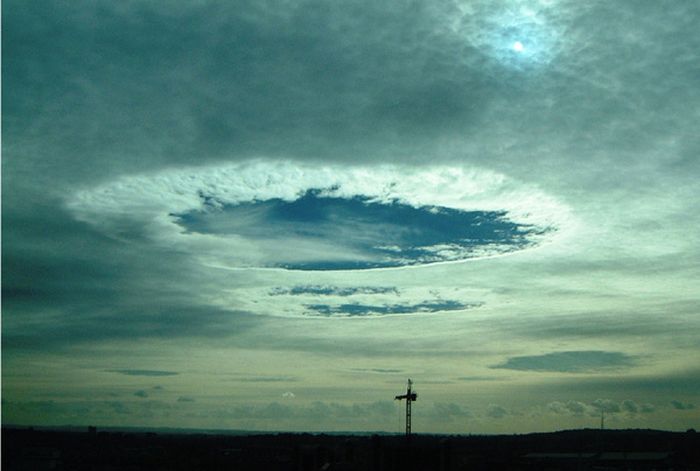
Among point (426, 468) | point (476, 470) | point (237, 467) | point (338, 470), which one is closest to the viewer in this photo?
point (426, 468)

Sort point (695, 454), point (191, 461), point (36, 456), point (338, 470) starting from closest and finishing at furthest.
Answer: point (338, 470) → point (36, 456) → point (191, 461) → point (695, 454)

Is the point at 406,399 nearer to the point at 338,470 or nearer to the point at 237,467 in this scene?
the point at 237,467

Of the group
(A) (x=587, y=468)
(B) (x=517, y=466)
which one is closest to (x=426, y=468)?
(B) (x=517, y=466)

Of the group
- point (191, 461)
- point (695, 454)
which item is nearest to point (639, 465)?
point (695, 454)

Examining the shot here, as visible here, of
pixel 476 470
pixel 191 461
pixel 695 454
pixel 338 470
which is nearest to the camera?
pixel 338 470

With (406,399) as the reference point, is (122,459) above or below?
below

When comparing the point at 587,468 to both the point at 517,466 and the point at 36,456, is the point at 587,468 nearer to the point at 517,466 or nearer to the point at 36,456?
the point at 517,466

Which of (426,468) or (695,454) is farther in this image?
(695,454)

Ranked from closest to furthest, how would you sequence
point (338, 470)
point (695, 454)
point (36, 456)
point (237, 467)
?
point (338, 470)
point (36, 456)
point (237, 467)
point (695, 454)

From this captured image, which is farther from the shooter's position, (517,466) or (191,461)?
(191,461)
